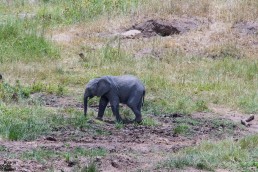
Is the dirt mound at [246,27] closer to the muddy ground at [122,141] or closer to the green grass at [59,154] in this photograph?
the muddy ground at [122,141]

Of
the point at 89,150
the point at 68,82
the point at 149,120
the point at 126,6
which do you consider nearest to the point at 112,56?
the point at 68,82

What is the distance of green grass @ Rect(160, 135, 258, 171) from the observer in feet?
26.2

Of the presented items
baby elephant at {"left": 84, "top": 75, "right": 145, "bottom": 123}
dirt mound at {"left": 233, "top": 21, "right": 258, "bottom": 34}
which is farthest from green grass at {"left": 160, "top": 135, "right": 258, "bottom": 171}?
dirt mound at {"left": 233, "top": 21, "right": 258, "bottom": 34}

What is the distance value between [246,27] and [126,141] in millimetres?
10334

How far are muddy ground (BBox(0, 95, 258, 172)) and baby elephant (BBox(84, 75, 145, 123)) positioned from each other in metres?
0.27

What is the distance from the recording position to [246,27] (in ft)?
62.6

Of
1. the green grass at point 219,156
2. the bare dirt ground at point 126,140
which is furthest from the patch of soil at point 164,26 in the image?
the green grass at point 219,156

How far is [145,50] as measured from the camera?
58.4 ft

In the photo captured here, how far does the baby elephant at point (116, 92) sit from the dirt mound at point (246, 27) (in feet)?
28.5

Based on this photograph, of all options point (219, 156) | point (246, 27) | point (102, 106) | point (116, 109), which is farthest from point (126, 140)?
point (246, 27)

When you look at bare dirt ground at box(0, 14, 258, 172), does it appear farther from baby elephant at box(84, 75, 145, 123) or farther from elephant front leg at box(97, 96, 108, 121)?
baby elephant at box(84, 75, 145, 123)

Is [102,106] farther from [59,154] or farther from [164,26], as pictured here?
[164,26]

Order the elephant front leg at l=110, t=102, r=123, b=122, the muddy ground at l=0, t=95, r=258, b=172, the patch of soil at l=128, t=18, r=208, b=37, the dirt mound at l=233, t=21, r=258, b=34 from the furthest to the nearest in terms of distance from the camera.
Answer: the patch of soil at l=128, t=18, r=208, b=37 → the dirt mound at l=233, t=21, r=258, b=34 → the elephant front leg at l=110, t=102, r=123, b=122 → the muddy ground at l=0, t=95, r=258, b=172

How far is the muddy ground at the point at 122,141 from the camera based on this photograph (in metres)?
7.73
